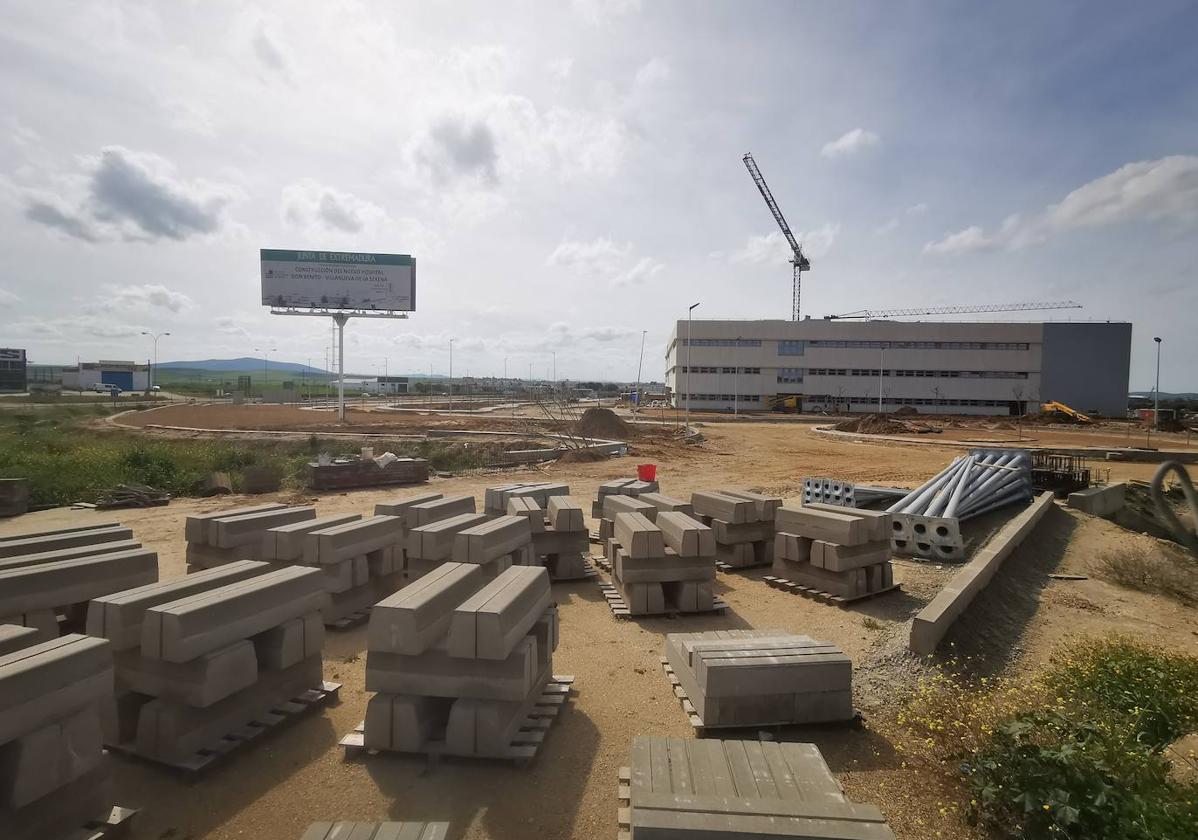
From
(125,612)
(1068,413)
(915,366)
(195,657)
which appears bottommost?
(195,657)

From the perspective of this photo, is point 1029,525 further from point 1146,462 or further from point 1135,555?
point 1146,462

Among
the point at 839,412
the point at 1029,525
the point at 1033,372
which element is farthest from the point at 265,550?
the point at 1033,372

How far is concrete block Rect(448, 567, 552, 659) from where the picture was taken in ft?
12.5

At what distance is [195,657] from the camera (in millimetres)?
3775

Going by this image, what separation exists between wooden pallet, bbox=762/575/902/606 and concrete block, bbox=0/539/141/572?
7013 mm

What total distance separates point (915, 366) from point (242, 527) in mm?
63535

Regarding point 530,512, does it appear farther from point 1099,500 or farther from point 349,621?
point 1099,500

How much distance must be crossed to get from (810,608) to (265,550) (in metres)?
6.05

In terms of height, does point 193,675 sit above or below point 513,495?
below

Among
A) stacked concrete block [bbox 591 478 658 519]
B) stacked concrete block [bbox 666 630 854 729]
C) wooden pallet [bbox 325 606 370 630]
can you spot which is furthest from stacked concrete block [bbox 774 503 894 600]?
wooden pallet [bbox 325 606 370 630]

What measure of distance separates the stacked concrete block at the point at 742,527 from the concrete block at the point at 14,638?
22.9 ft

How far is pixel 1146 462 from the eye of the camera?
22.6 metres

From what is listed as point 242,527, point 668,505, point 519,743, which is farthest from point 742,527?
point 242,527

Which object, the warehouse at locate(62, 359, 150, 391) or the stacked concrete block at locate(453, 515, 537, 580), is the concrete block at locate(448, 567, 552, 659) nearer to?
the stacked concrete block at locate(453, 515, 537, 580)
